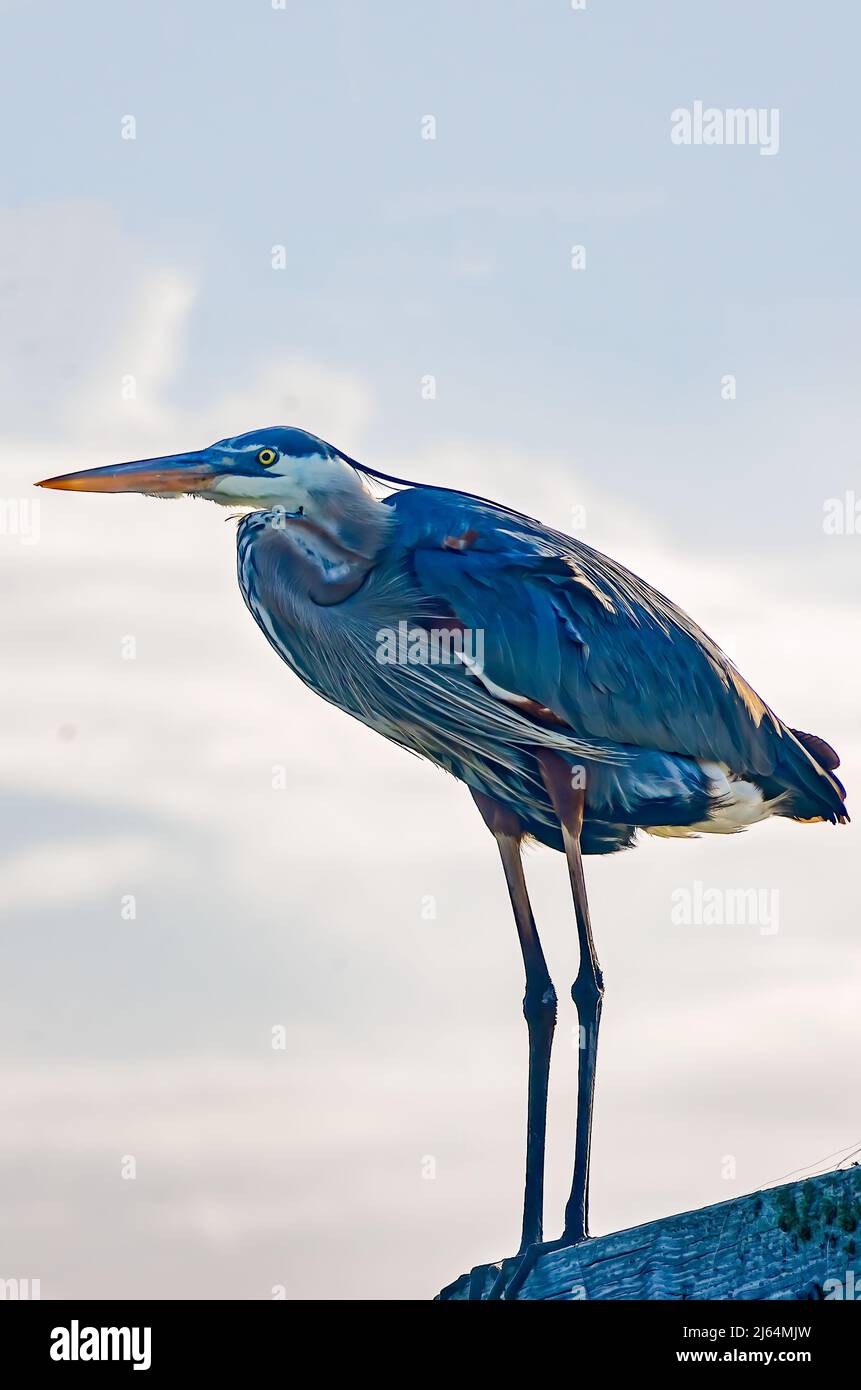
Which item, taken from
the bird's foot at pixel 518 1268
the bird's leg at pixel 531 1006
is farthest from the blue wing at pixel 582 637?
the bird's foot at pixel 518 1268

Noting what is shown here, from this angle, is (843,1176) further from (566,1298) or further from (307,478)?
(307,478)

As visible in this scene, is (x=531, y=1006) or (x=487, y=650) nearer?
(x=487, y=650)

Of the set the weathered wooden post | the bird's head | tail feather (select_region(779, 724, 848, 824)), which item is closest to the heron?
the bird's head

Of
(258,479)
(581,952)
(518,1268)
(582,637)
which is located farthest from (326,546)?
(518,1268)

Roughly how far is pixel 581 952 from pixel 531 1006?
0.43m

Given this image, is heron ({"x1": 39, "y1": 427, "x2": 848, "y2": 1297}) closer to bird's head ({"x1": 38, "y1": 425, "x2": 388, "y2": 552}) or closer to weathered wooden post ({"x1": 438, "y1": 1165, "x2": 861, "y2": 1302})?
bird's head ({"x1": 38, "y1": 425, "x2": 388, "y2": 552})

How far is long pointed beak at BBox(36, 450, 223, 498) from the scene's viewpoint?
10125 mm

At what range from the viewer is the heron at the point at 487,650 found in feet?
33.1

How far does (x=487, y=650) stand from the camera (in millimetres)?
10031

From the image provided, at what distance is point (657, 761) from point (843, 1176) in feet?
9.45

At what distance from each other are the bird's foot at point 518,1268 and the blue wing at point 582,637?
2.71 metres

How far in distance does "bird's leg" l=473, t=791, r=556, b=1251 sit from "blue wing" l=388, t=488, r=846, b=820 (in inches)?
36.3

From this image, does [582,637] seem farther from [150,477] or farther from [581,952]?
[150,477]
